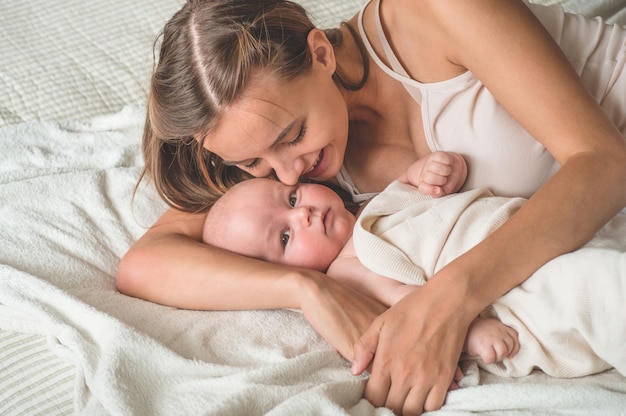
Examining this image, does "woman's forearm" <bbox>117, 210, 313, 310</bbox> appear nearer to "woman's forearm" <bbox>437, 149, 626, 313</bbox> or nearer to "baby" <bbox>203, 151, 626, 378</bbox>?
"baby" <bbox>203, 151, 626, 378</bbox>

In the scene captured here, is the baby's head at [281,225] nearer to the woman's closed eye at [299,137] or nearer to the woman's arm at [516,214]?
the woman's closed eye at [299,137]

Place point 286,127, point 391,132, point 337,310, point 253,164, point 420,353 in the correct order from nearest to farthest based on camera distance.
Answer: point 420,353
point 337,310
point 286,127
point 253,164
point 391,132

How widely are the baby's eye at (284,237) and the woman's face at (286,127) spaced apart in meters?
0.12

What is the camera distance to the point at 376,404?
1.31 m

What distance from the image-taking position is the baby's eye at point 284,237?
166 centimetres

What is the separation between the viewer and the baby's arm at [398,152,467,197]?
1590 millimetres

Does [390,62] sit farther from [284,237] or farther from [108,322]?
[108,322]

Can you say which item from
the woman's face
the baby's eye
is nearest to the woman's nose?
the woman's face

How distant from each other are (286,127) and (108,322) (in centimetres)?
49

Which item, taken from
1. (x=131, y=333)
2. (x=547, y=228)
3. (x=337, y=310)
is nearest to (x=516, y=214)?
(x=547, y=228)

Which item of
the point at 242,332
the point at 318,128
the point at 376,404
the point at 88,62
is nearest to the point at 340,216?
the point at 318,128

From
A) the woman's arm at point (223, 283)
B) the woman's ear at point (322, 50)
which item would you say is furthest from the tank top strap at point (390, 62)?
the woman's arm at point (223, 283)

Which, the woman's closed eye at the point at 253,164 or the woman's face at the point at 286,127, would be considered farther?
the woman's closed eye at the point at 253,164

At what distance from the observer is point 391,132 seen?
181 centimetres
